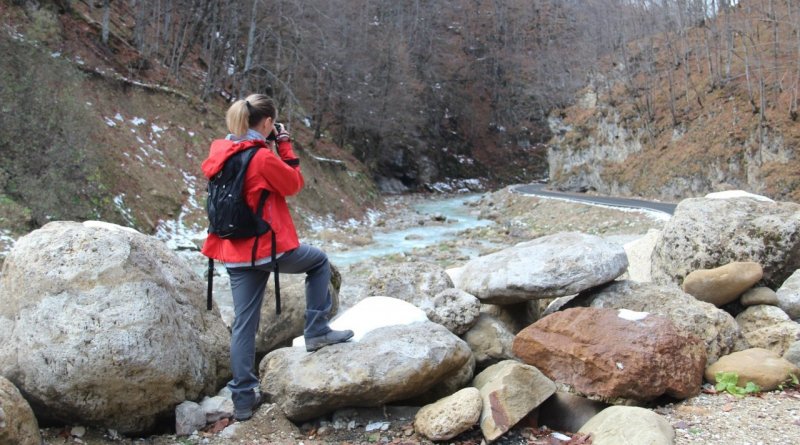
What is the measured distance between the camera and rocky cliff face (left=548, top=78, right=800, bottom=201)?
85.9 ft

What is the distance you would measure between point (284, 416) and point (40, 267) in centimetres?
218

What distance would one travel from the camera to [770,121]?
88.7ft

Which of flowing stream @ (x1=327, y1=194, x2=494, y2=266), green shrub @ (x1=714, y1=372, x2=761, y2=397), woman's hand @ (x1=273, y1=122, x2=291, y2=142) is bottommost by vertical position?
flowing stream @ (x1=327, y1=194, x2=494, y2=266)

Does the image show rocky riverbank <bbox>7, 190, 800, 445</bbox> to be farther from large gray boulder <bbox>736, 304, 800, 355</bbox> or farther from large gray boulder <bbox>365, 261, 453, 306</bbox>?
large gray boulder <bbox>365, 261, 453, 306</bbox>

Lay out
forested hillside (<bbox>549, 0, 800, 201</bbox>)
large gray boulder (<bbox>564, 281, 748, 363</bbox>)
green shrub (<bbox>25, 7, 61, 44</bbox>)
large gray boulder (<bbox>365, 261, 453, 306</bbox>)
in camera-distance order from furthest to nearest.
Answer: forested hillside (<bbox>549, 0, 800, 201</bbox>)
green shrub (<bbox>25, 7, 61, 44</bbox>)
large gray boulder (<bbox>365, 261, 453, 306</bbox>)
large gray boulder (<bbox>564, 281, 748, 363</bbox>)

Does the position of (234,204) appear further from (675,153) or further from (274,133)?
(675,153)

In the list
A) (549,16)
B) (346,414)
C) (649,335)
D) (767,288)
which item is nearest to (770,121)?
(767,288)

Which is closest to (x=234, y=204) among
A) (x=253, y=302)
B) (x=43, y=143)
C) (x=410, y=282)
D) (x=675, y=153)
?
(x=253, y=302)

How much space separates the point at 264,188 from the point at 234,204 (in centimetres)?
23

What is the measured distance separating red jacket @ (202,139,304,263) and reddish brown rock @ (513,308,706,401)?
2408 mm

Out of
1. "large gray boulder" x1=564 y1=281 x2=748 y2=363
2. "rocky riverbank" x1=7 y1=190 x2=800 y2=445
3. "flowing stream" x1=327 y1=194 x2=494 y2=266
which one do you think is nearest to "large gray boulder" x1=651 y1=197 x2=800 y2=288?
"large gray boulder" x1=564 y1=281 x2=748 y2=363

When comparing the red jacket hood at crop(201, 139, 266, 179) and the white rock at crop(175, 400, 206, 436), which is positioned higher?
the red jacket hood at crop(201, 139, 266, 179)

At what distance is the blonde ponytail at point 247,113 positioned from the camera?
173 inches

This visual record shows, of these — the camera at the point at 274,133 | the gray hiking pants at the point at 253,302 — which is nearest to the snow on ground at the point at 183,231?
the gray hiking pants at the point at 253,302
